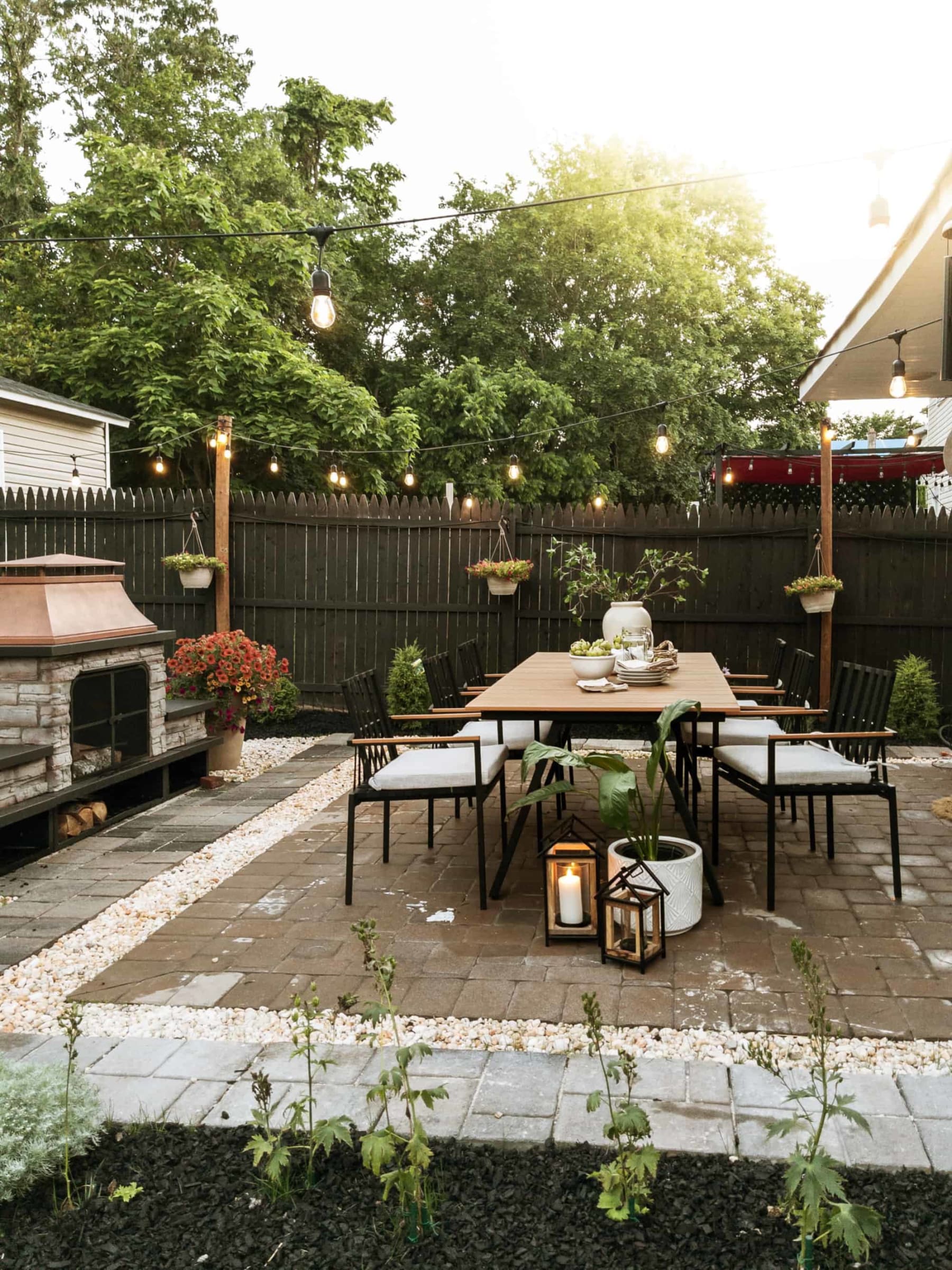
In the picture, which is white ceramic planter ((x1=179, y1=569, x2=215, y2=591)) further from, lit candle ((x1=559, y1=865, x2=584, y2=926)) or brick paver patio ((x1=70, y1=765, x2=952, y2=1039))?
lit candle ((x1=559, y1=865, x2=584, y2=926))

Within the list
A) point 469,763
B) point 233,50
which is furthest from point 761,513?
point 233,50

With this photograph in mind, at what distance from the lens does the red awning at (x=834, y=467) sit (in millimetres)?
10203

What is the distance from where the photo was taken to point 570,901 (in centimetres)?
310

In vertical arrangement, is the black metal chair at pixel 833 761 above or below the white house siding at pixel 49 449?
below

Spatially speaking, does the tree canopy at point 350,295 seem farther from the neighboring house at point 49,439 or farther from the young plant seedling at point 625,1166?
the young plant seedling at point 625,1166

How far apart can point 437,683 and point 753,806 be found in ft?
6.28

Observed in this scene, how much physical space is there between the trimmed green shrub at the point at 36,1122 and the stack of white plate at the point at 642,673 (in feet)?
9.10

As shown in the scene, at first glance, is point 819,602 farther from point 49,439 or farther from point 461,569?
point 49,439

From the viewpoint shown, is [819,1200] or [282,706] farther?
[282,706]

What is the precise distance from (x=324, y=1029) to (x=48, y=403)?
Answer: 1032 centimetres

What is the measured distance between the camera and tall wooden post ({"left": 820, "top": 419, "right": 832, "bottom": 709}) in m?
6.95

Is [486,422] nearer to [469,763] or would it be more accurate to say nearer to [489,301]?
[489,301]

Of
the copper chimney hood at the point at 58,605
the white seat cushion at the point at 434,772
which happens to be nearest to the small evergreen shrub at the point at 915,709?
the white seat cushion at the point at 434,772

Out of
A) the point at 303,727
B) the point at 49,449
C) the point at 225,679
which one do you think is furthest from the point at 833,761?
the point at 49,449
